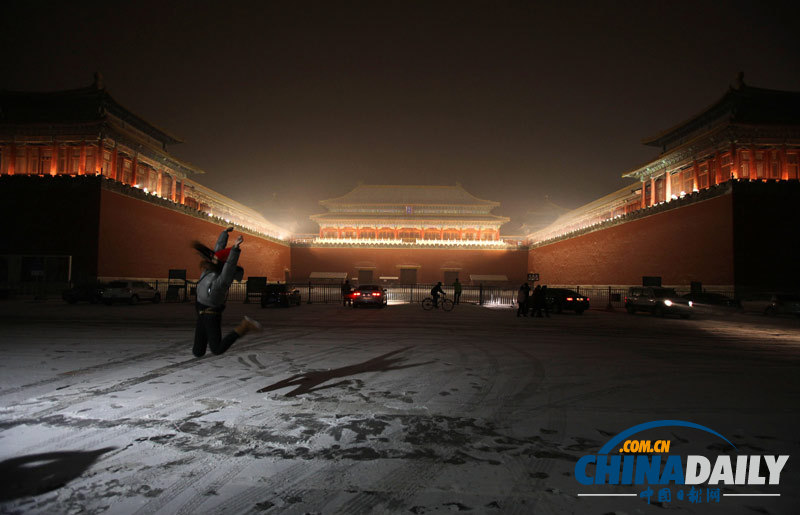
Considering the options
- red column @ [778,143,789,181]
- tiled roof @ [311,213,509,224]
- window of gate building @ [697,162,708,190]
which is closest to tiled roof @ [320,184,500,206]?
tiled roof @ [311,213,509,224]

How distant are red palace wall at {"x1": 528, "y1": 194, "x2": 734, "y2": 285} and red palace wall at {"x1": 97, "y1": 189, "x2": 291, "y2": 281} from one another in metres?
27.0

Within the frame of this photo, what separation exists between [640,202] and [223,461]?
3988 cm

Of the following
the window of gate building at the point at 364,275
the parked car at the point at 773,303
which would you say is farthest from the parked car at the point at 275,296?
the window of gate building at the point at 364,275

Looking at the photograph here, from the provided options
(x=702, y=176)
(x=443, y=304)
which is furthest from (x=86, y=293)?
(x=702, y=176)

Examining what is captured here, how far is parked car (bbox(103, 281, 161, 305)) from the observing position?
17641 mm

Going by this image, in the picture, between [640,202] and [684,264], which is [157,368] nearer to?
[684,264]

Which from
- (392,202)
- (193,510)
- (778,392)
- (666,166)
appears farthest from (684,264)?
(392,202)

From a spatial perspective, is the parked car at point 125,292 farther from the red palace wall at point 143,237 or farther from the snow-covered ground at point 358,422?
the snow-covered ground at point 358,422

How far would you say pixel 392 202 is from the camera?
49.7 metres

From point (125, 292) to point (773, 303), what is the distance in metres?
28.4

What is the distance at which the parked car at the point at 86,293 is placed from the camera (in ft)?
58.6

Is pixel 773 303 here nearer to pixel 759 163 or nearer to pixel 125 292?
pixel 759 163

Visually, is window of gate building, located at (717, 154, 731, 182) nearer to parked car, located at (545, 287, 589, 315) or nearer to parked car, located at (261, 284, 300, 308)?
parked car, located at (545, 287, 589, 315)

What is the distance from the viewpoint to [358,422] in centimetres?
351
